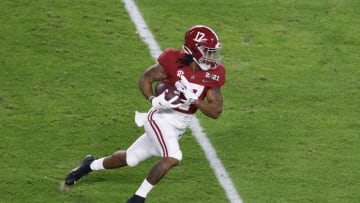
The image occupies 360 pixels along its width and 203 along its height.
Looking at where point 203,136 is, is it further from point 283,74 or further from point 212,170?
point 283,74

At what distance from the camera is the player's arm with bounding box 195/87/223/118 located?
8.69 metres

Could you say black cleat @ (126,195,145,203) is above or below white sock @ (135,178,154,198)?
below

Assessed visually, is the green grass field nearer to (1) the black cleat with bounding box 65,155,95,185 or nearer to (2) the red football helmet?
(1) the black cleat with bounding box 65,155,95,185

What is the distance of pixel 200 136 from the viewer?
406 inches

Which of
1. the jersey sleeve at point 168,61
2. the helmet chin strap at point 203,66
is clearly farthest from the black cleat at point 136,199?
the helmet chin strap at point 203,66

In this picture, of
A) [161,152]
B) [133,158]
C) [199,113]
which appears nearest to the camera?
[161,152]

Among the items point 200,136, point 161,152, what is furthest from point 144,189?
point 200,136

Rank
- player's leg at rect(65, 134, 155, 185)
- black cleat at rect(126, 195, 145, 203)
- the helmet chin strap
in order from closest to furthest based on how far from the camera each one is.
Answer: black cleat at rect(126, 195, 145, 203) < the helmet chin strap < player's leg at rect(65, 134, 155, 185)

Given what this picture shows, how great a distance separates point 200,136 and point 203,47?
1832 mm

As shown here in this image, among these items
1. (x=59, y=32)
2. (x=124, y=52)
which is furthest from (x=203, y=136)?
(x=59, y=32)

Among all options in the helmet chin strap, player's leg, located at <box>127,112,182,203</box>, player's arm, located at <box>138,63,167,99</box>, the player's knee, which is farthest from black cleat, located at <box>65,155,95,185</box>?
the helmet chin strap

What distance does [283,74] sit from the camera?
1160 centimetres

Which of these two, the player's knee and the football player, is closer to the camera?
the football player

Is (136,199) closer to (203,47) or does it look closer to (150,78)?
(150,78)
